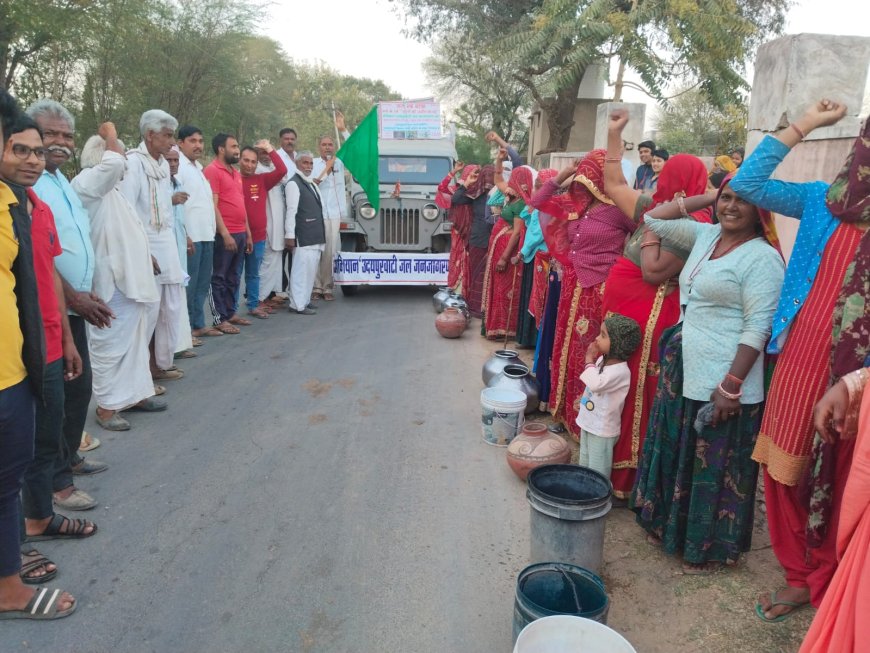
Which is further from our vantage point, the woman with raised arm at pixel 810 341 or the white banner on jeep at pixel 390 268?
the white banner on jeep at pixel 390 268

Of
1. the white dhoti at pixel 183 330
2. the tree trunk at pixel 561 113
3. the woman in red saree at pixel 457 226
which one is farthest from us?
the tree trunk at pixel 561 113

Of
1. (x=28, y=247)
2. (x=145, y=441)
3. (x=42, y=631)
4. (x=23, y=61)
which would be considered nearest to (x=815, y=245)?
(x=28, y=247)

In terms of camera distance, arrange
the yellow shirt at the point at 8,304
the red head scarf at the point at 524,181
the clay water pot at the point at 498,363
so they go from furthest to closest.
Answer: the red head scarf at the point at 524,181 → the clay water pot at the point at 498,363 → the yellow shirt at the point at 8,304

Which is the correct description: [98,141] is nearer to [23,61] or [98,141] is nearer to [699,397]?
[699,397]

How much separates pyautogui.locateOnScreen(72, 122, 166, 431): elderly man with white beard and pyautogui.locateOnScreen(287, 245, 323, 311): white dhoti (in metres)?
3.56

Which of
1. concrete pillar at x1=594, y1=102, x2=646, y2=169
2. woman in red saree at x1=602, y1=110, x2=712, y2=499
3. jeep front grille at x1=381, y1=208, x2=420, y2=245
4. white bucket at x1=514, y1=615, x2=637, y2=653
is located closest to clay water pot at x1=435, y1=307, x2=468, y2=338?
jeep front grille at x1=381, y1=208, x2=420, y2=245

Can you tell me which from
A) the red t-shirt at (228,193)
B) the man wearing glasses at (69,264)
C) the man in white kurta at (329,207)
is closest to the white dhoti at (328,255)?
the man in white kurta at (329,207)

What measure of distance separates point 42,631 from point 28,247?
1464 mm

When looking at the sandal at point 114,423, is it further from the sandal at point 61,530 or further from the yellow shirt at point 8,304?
the yellow shirt at point 8,304

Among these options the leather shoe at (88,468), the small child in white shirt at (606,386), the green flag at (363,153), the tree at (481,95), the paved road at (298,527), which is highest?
the tree at (481,95)

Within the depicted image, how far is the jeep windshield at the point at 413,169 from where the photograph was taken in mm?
9797

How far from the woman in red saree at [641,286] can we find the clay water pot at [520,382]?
111cm

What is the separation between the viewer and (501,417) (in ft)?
13.4

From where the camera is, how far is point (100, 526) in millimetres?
3084
